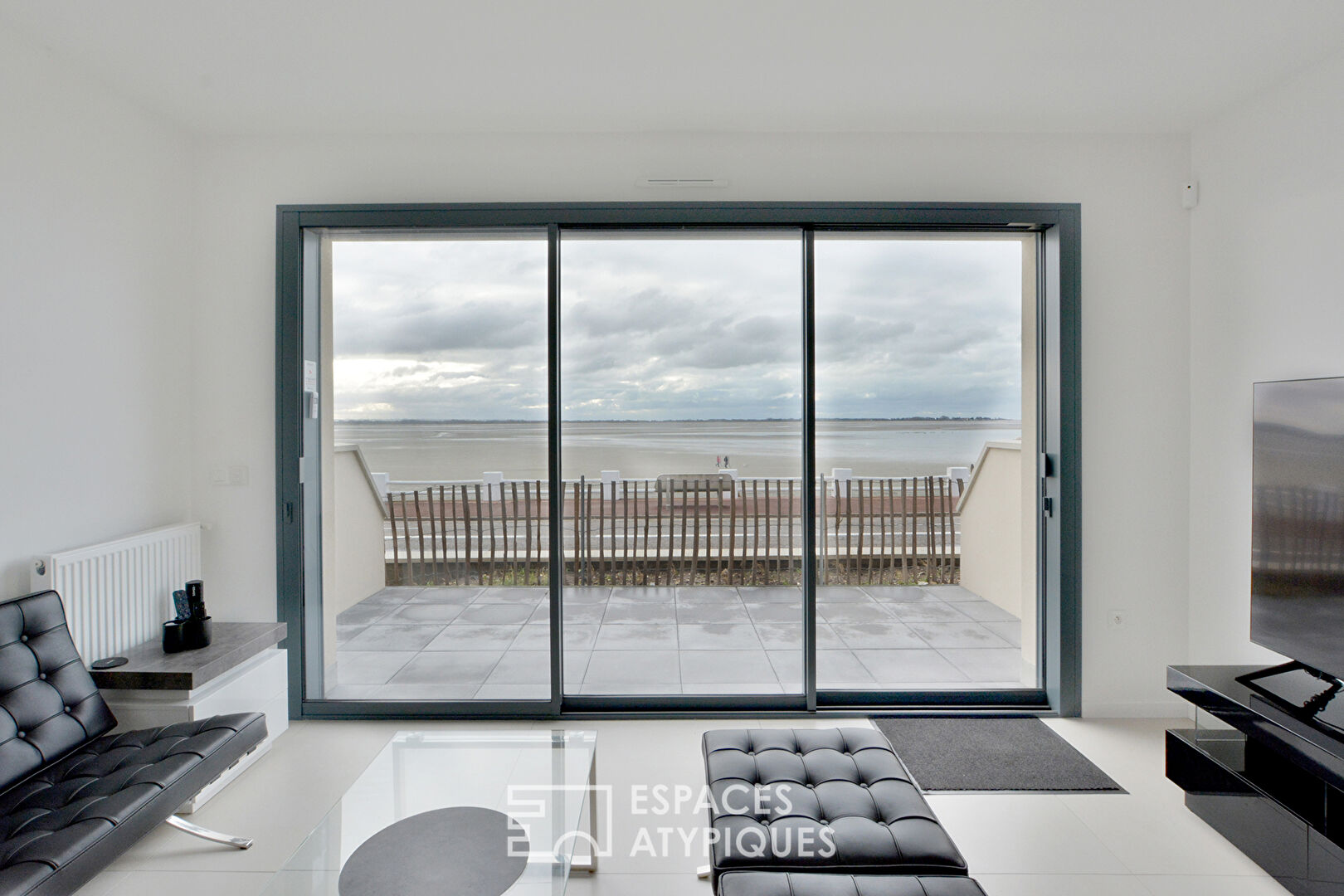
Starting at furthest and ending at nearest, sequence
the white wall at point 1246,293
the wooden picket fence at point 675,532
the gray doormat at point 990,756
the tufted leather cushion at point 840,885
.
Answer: the wooden picket fence at point 675,532 < the gray doormat at point 990,756 < the white wall at point 1246,293 < the tufted leather cushion at point 840,885

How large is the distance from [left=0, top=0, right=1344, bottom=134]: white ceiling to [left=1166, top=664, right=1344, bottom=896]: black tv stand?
2.29 m

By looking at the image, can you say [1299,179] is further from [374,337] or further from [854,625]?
[374,337]

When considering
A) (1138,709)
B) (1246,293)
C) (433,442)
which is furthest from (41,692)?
(1246,293)

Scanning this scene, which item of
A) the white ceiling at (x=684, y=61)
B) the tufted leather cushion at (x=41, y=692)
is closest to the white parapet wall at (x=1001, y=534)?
the white ceiling at (x=684, y=61)

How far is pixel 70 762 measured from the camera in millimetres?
1965

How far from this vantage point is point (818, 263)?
10.4 ft

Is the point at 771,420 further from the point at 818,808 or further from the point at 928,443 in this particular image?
the point at 818,808

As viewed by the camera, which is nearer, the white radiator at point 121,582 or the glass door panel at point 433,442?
the white radiator at point 121,582

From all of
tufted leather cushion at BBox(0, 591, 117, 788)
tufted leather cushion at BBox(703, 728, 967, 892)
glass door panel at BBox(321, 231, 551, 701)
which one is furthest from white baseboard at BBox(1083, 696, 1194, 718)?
tufted leather cushion at BBox(0, 591, 117, 788)

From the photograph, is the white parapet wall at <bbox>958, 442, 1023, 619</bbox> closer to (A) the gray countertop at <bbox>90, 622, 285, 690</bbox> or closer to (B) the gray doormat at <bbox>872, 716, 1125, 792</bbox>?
(B) the gray doormat at <bbox>872, 716, 1125, 792</bbox>

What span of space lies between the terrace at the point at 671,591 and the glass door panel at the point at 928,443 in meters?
0.02

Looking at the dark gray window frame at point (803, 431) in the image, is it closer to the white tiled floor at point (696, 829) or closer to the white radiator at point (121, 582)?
the white tiled floor at point (696, 829)

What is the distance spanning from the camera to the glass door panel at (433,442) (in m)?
3.17

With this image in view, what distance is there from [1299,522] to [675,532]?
8.42 ft
